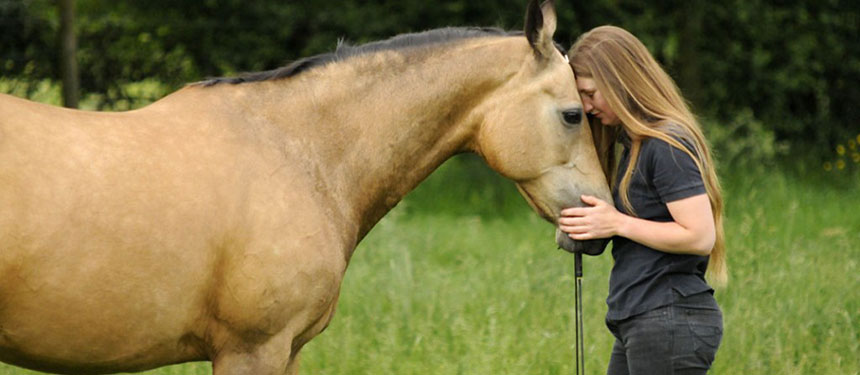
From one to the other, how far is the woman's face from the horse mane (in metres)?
0.32

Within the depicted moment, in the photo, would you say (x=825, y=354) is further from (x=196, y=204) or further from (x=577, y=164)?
(x=196, y=204)

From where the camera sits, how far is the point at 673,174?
3.21 meters

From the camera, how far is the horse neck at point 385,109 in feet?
11.2

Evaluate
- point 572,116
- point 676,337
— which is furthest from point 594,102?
point 676,337

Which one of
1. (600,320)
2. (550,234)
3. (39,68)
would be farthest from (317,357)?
(39,68)

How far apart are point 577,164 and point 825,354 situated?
7.16 ft

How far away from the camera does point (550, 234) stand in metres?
7.66

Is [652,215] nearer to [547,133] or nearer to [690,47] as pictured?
[547,133]

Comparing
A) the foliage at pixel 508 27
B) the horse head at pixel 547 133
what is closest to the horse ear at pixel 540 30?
the horse head at pixel 547 133

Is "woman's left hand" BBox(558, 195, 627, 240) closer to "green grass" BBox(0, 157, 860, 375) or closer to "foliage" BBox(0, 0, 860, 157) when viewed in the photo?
"green grass" BBox(0, 157, 860, 375)

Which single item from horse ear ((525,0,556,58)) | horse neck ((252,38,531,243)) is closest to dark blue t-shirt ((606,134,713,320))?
horse ear ((525,0,556,58))

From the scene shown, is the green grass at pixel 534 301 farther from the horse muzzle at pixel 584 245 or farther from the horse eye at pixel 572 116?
the horse eye at pixel 572 116

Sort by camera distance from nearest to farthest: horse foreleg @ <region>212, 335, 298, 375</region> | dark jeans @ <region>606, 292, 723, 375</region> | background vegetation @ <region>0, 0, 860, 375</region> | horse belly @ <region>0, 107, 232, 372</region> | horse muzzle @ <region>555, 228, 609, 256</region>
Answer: horse belly @ <region>0, 107, 232, 372</region> < horse foreleg @ <region>212, 335, 298, 375</region> < dark jeans @ <region>606, 292, 723, 375</region> < horse muzzle @ <region>555, 228, 609, 256</region> < background vegetation @ <region>0, 0, 860, 375</region>

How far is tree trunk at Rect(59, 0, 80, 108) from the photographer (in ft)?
27.8
